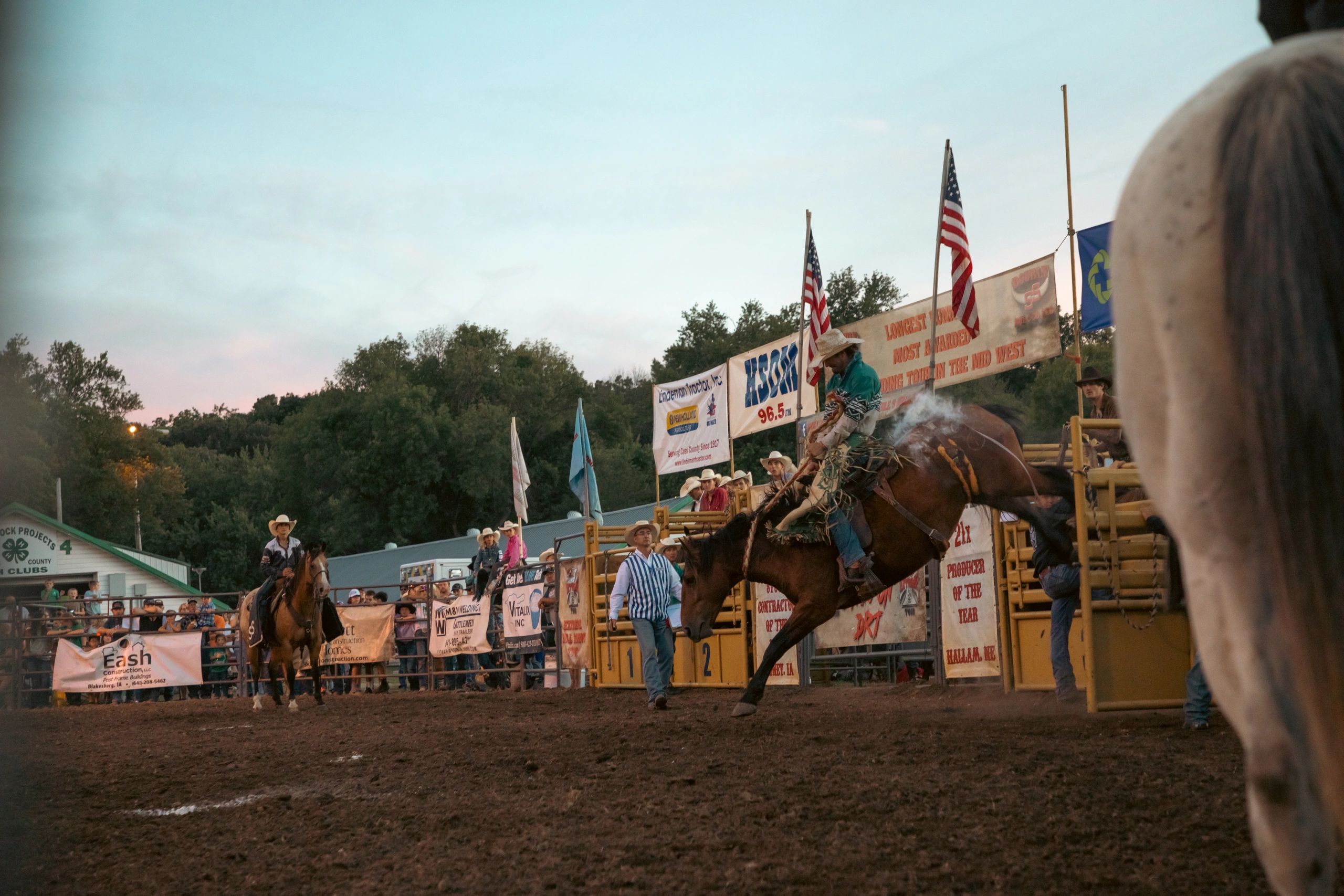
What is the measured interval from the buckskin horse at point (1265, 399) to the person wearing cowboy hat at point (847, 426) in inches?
277

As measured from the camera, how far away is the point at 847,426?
31.2 ft

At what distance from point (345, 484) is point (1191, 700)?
61.8 metres

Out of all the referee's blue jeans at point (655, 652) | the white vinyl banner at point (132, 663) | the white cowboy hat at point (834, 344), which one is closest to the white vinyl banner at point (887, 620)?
the referee's blue jeans at point (655, 652)

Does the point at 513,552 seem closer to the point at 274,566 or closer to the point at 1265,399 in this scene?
the point at 274,566

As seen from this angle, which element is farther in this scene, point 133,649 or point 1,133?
point 133,649

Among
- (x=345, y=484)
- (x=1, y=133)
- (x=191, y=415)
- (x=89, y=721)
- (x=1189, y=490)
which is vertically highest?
(x=191, y=415)

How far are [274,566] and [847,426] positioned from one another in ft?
30.6

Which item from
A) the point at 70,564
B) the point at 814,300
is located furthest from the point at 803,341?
the point at 70,564

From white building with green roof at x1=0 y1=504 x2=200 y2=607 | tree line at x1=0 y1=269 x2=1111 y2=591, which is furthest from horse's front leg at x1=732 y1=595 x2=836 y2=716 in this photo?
tree line at x1=0 y1=269 x2=1111 y2=591

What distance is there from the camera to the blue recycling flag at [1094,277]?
14.6m

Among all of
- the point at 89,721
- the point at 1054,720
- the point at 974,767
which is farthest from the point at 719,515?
the point at 974,767

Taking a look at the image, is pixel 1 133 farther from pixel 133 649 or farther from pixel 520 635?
pixel 133 649

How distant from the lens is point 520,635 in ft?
62.7

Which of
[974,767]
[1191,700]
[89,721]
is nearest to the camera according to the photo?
[974,767]
